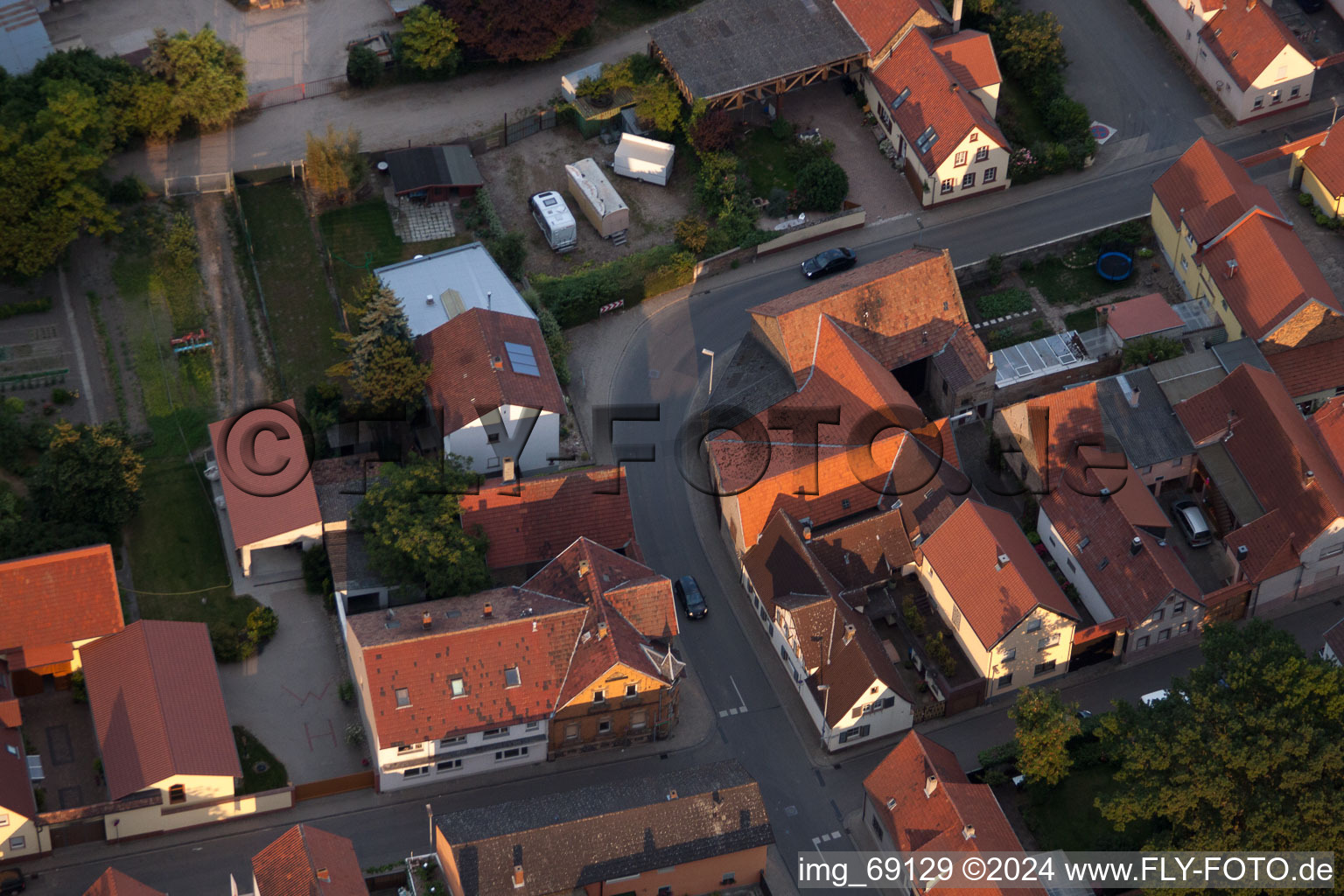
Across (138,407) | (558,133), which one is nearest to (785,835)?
(138,407)

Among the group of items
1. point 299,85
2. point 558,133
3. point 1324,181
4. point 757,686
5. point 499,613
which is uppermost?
point 299,85

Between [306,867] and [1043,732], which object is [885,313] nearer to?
[1043,732]

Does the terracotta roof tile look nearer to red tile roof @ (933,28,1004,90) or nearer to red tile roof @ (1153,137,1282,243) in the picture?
red tile roof @ (1153,137,1282,243)

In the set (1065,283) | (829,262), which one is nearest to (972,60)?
(1065,283)

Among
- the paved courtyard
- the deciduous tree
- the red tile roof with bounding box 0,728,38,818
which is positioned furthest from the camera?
the paved courtyard

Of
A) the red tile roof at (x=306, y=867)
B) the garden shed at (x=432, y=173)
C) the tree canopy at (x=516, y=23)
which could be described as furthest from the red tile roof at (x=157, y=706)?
the tree canopy at (x=516, y=23)

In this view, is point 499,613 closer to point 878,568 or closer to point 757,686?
point 757,686

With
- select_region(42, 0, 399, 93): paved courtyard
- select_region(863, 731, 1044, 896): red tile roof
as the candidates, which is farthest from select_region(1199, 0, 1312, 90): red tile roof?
select_region(42, 0, 399, 93): paved courtyard
